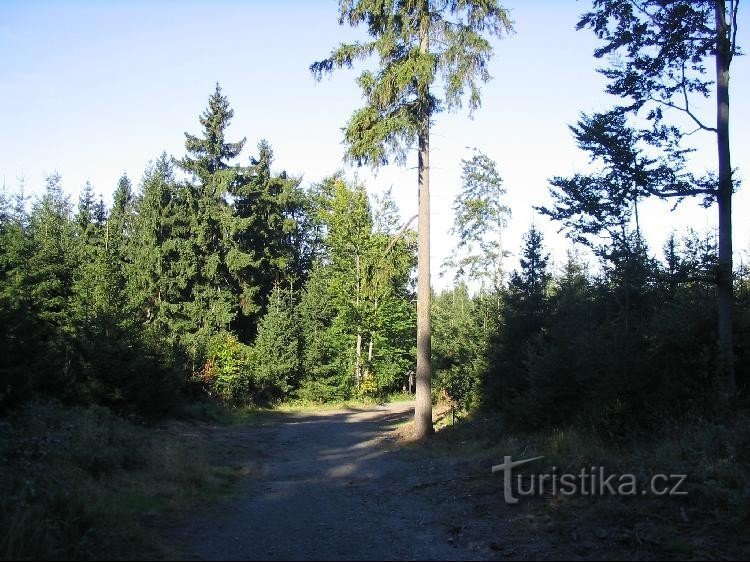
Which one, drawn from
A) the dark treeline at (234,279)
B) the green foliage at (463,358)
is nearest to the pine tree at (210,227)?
the dark treeline at (234,279)

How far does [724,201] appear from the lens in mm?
10867

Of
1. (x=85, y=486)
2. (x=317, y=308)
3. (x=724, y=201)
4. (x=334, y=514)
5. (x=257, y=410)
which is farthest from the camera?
(x=317, y=308)

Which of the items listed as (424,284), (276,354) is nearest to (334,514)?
(424,284)

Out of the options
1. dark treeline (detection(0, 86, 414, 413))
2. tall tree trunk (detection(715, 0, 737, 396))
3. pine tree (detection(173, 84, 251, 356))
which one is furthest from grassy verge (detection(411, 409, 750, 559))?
pine tree (detection(173, 84, 251, 356))

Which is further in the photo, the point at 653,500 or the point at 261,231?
the point at 261,231

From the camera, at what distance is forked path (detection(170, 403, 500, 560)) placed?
253 inches

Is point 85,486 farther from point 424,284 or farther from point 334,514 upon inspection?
point 424,284

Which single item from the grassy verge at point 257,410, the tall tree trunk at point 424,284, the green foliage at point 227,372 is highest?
the tall tree trunk at point 424,284

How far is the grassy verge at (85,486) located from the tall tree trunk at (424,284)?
643 cm

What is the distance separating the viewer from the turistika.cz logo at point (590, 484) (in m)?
7.33

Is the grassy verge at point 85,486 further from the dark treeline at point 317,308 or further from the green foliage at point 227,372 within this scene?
the green foliage at point 227,372

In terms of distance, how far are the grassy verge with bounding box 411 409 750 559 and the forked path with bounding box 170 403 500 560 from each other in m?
1.02

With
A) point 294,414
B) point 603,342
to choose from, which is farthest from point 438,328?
point 603,342

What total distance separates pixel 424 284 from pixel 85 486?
11.0 m
